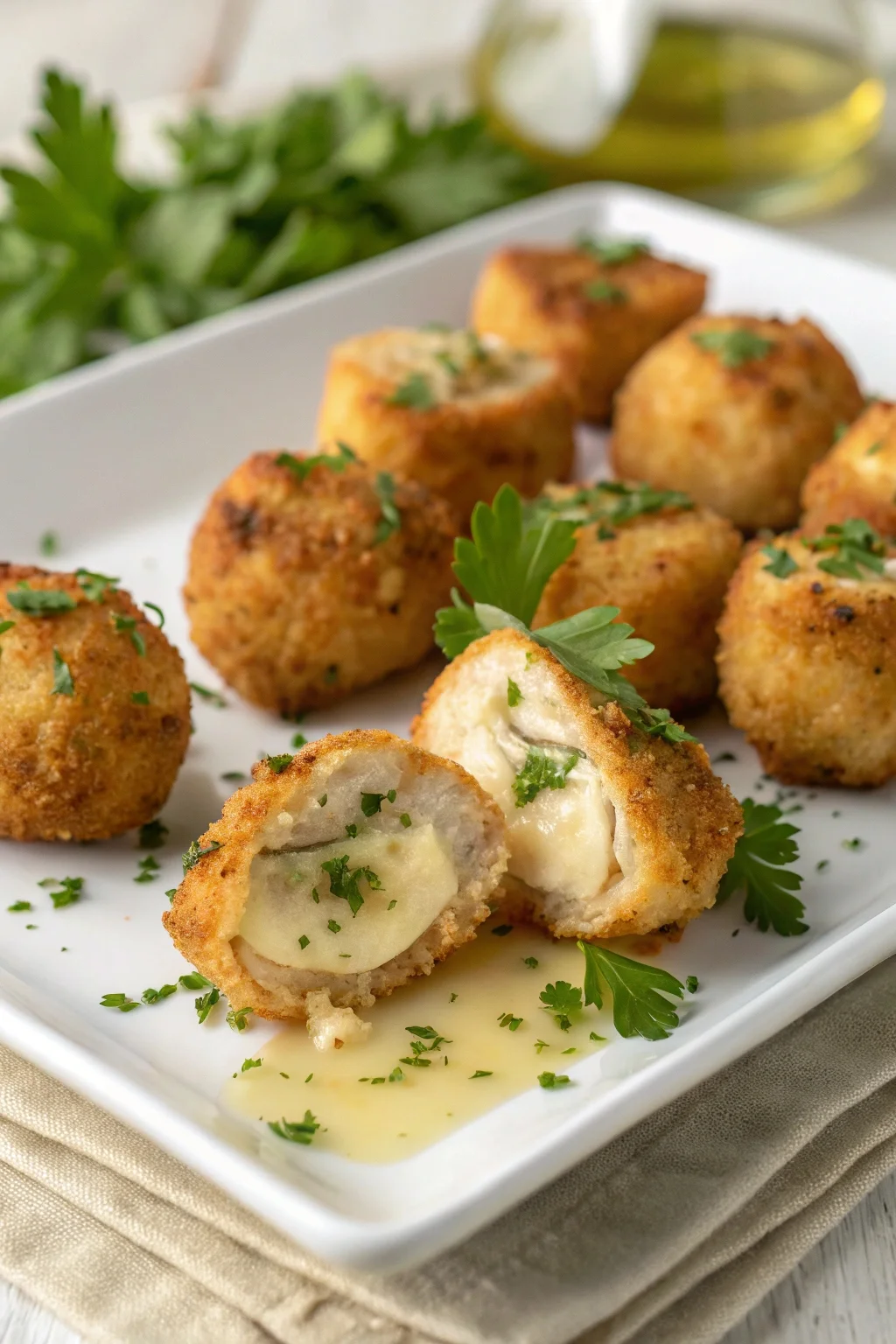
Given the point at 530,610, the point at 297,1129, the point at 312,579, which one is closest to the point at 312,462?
the point at 312,579

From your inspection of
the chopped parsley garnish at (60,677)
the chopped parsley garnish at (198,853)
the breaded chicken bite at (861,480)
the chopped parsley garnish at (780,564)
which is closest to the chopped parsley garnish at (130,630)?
the chopped parsley garnish at (60,677)

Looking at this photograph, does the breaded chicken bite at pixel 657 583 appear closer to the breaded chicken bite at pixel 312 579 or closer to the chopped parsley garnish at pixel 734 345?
the breaded chicken bite at pixel 312 579

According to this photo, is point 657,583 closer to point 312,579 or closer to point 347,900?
point 312,579

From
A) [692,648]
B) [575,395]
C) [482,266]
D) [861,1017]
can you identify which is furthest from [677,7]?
[861,1017]

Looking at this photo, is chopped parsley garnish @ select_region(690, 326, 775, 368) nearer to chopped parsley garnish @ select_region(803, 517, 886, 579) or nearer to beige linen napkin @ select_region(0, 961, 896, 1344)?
chopped parsley garnish @ select_region(803, 517, 886, 579)

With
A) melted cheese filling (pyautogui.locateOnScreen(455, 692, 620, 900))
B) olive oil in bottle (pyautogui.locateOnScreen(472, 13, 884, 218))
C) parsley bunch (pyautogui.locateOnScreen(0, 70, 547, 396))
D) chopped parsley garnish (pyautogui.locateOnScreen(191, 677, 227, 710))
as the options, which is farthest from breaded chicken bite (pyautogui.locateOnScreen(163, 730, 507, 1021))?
olive oil in bottle (pyautogui.locateOnScreen(472, 13, 884, 218))

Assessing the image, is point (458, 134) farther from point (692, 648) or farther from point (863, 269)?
point (692, 648)
